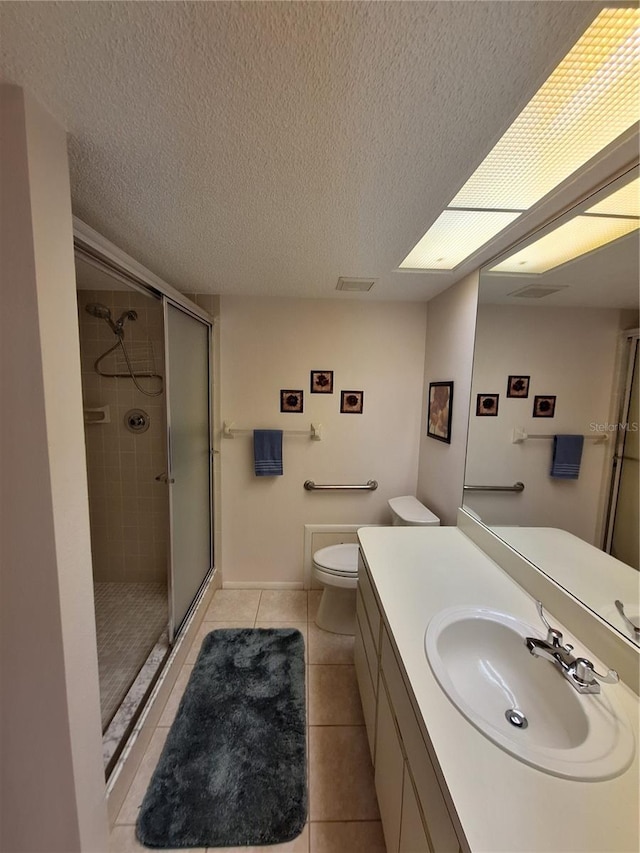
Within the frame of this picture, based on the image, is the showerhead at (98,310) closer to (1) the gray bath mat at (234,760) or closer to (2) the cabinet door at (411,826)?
(1) the gray bath mat at (234,760)

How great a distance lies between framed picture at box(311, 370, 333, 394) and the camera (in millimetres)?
2377

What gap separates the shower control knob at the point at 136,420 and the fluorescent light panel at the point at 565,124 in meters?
2.17

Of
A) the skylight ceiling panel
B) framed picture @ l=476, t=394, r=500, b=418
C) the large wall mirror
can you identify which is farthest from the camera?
framed picture @ l=476, t=394, r=500, b=418

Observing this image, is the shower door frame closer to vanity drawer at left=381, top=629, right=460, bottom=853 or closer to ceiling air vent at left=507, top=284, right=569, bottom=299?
vanity drawer at left=381, top=629, right=460, bottom=853

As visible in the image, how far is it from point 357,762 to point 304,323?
2373 mm

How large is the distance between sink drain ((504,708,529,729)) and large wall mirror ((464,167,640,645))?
36 cm

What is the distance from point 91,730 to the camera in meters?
0.94

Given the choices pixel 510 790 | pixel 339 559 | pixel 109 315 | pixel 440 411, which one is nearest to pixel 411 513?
pixel 339 559

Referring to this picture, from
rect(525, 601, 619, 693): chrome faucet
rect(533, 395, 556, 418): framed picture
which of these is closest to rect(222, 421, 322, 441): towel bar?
rect(533, 395, 556, 418): framed picture

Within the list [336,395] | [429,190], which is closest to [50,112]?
[429,190]

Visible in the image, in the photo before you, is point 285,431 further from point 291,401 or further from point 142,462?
point 142,462

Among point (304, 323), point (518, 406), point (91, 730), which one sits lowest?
point (91, 730)

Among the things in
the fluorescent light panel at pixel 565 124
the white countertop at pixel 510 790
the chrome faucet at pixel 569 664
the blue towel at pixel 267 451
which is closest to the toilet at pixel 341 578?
the blue towel at pixel 267 451

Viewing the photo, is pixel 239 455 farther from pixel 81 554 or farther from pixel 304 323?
pixel 81 554
